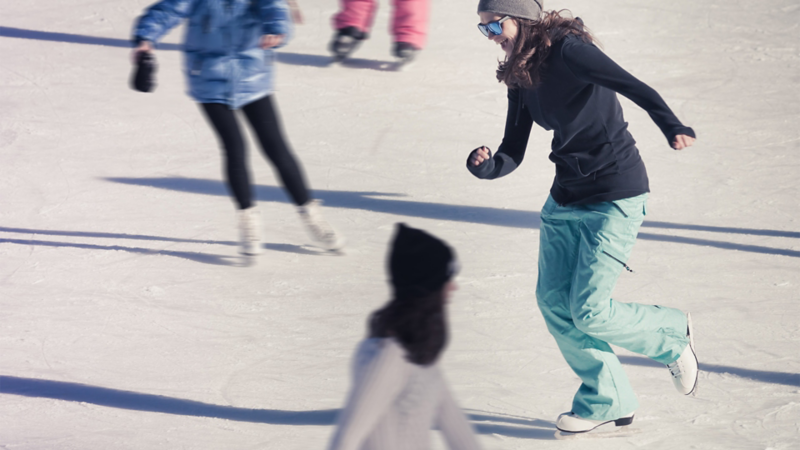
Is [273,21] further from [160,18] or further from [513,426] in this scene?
[513,426]

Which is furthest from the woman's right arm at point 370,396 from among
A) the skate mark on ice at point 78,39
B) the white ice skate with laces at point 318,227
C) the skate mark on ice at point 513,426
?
the skate mark on ice at point 78,39

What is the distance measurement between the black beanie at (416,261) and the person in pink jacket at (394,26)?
4.75 meters

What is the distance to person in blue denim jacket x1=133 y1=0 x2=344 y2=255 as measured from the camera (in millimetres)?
3533

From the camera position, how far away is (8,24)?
293 inches

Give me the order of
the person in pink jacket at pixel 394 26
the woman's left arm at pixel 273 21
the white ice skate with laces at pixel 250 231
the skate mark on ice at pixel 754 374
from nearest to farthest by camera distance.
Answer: the skate mark on ice at pixel 754 374 → the woman's left arm at pixel 273 21 → the white ice skate with laces at pixel 250 231 → the person in pink jacket at pixel 394 26

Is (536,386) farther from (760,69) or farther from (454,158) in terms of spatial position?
(760,69)

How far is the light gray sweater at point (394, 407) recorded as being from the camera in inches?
59.3

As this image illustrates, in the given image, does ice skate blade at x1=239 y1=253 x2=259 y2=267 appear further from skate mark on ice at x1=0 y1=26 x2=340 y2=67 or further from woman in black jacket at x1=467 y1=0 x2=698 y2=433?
skate mark on ice at x1=0 y1=26 x2=340 y2=67

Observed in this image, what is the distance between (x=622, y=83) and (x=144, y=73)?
2163mm

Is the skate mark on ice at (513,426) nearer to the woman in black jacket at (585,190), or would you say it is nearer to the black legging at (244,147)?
the woman in black jacket at (585,190)

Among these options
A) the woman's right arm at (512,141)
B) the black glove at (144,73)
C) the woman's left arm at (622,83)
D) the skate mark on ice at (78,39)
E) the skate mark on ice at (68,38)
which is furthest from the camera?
the skate mark on ice at (68,38)

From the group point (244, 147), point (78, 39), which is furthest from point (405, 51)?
point (78, 39)

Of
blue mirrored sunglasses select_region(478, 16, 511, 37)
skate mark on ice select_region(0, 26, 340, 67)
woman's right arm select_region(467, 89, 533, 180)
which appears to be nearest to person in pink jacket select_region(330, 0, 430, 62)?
skate mark on ice select_region(0, 26, 340, 67)

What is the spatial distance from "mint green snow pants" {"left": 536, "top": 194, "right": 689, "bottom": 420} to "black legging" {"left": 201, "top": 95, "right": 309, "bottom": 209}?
1497mm
